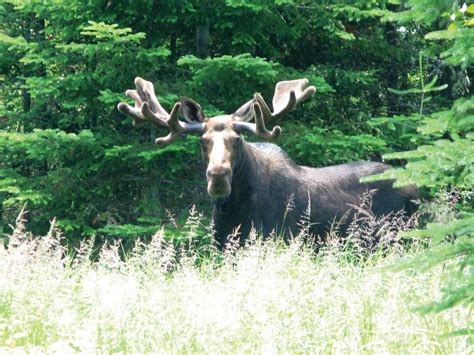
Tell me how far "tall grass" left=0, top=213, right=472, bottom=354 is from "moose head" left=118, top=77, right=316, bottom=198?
2582 mm

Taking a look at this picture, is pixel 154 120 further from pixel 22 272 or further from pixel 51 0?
pixel 22 272

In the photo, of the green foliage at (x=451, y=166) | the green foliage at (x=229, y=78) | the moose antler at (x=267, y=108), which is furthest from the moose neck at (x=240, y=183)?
the green foliage at (x=451, y=166)

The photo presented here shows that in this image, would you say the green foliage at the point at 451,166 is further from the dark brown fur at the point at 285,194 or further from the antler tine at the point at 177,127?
the antler tine at the point at 177,127

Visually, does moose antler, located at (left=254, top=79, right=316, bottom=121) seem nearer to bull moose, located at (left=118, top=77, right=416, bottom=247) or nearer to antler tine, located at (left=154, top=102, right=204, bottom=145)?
bull moose, located at (left=118, top=77, right=416, bottom=247)

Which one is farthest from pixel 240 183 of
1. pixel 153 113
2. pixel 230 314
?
pixel 230 314

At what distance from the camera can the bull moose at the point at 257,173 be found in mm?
9273

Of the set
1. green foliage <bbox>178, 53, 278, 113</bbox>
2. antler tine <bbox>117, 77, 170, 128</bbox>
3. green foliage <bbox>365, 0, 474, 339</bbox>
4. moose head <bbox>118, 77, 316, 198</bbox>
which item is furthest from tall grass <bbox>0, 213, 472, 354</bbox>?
green foliage <bbox>178, 53, 278, 113</bbox>

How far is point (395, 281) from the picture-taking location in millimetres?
5957

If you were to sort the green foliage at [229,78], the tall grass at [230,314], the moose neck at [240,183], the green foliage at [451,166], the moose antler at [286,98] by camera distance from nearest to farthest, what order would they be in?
1. the green foliage at [451,166]
2. the tall grass at [230,314]
3. the moose neck at [240,183]
4. the moose antler at [286,98]
5. the green foliage at [229,78]

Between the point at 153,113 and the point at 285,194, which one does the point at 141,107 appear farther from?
the point at 285,194

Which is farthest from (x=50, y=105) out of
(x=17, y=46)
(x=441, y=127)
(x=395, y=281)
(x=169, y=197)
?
(x=441, y=127)

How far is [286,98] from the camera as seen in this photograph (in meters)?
10.4

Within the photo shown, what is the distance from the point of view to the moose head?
8914mm

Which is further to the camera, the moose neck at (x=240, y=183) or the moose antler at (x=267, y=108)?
the moose neck at (x=240, y=183)
